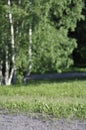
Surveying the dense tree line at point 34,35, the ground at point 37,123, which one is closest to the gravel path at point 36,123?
the ground at point 37,123

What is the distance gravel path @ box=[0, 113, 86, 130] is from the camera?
877 centimetres

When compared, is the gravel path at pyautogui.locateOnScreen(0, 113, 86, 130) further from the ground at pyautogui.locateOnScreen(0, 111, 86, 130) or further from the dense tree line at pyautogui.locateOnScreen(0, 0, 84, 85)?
the dense tree line at pyautogui.locateOnScreen(0, 0, 84, 85)

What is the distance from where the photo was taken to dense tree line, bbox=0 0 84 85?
71.1 ft

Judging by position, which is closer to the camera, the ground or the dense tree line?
the ground

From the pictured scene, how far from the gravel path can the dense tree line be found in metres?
12.2

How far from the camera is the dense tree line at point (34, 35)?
71.1ft

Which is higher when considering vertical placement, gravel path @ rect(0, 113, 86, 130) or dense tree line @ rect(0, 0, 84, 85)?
gravel path @ rect(0, 113, 86, 130)

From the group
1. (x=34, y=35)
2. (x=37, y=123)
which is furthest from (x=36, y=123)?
(x=34, y=35)

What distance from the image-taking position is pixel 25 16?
21531 millimetres

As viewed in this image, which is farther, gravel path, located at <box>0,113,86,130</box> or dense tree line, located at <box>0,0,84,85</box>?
dense tree line, located at <box>0,0,84,85</box>

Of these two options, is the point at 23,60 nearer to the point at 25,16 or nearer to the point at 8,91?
the point at 25,16

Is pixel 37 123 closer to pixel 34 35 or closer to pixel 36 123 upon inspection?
pixel 36 123

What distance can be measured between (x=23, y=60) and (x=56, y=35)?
218cm

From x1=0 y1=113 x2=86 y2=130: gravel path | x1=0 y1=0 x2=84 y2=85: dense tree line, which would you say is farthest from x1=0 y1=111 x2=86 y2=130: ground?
x1=0 y1=0 x2=84 y2=85: dense tree line
